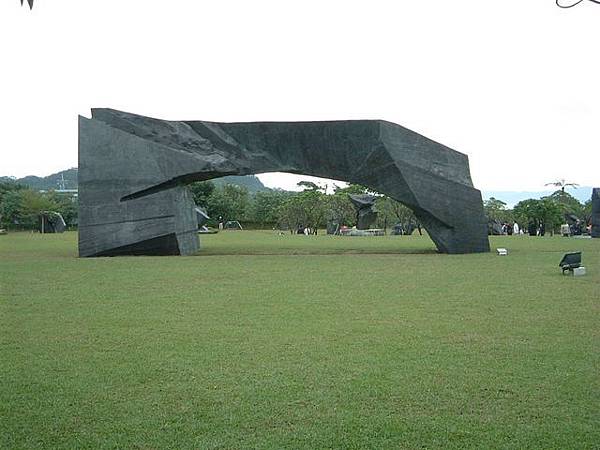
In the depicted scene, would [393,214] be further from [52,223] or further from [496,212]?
[52,223]

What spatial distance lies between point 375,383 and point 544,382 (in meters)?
1.32

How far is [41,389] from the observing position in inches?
199

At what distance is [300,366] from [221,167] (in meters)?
13.2

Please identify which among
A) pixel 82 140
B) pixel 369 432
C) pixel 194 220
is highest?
pixel 82 140

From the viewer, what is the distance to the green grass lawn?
418cm

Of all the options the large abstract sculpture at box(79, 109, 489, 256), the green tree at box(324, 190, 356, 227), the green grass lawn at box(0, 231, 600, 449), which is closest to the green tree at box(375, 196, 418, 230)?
the green tree at box(324, 190, 356, 227)

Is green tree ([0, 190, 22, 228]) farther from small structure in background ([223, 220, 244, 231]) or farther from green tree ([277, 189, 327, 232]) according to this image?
green tree ([277, 189, 327, 232])

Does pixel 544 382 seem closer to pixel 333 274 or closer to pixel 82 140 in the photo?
pixel 333 274

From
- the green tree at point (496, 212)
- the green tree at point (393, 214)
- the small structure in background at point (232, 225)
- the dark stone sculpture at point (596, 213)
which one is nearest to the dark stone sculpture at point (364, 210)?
the green tree at point (393, 214)

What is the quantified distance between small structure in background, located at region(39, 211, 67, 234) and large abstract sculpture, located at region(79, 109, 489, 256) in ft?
105

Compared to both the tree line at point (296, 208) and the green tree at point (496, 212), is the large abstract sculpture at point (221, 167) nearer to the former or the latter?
the tree line at point (296, 208)

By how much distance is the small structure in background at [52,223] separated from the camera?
4812 centimetres

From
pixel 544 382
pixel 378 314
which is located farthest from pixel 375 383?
pixel 378 314

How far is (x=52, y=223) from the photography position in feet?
160
